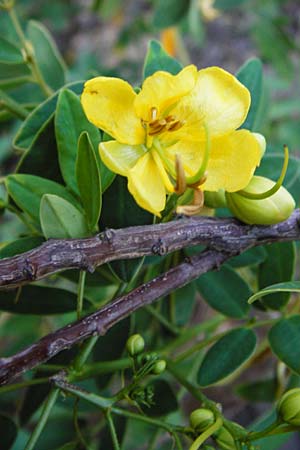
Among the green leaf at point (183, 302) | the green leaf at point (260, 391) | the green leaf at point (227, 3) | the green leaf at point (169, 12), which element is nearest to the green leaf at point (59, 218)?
the green leaf at point (183, 302)

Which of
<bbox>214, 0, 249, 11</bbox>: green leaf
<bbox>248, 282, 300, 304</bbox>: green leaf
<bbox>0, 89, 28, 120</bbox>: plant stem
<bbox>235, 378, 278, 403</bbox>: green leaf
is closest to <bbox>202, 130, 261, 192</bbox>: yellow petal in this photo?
<bbox>248, 282, 300, 304</bbox>: green leaf

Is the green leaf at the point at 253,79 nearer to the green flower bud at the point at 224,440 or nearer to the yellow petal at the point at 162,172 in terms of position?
the yellow petal at the point at 162,172

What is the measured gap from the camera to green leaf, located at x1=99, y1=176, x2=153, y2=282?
649mm

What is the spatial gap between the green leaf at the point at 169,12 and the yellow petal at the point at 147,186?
2.68 feet

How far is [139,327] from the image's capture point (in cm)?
93

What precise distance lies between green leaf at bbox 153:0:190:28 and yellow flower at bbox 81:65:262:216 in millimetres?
786

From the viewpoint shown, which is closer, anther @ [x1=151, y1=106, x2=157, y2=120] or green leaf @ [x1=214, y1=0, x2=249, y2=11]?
anther @ [x1=151, y1=106, x2=157, y2=120]

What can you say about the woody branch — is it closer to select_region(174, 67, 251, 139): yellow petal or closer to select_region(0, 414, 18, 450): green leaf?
select_region(174, 67, 251, 139): yellow petal

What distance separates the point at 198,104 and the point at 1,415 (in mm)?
457

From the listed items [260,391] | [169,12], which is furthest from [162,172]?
[169,12]

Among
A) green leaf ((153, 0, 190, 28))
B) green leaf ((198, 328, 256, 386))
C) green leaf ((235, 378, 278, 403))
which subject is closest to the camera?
green leaf ((198, 328, 256, 386))

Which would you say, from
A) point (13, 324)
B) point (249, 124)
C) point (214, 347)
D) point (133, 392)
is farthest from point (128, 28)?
point (133, 392)

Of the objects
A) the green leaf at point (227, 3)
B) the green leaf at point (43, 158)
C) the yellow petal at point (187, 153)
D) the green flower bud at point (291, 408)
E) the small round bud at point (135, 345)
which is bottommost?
the green flower bud at point (291, 408)

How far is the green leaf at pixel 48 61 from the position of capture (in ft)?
3.20
